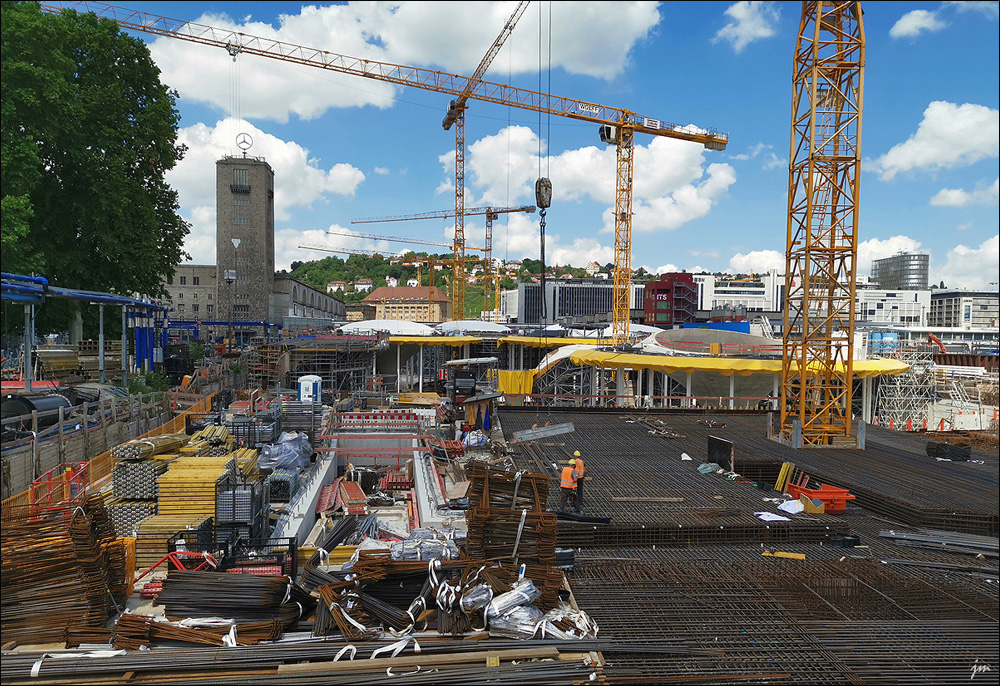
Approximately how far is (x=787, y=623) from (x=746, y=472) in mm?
7134

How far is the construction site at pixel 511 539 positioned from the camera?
5.39 metres

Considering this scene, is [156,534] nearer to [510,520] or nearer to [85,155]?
[510,520]

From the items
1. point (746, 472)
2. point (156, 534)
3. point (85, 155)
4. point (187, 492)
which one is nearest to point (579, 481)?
point (746, 472)

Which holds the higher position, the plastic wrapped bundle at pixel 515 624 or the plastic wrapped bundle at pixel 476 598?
the plastic wrapped bundle at pixel 476 598

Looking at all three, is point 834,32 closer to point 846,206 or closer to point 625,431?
point 846,206

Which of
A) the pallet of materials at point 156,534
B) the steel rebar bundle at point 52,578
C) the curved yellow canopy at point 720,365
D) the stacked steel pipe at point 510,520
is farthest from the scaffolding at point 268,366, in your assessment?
the stacked steel pipe at point 510,520

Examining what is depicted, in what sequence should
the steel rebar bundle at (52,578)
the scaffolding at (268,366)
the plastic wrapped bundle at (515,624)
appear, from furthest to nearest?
the scaffolding at (268,366), the steel rebar bundle at (52,578), the plastic wrapped bundle at (515,624)

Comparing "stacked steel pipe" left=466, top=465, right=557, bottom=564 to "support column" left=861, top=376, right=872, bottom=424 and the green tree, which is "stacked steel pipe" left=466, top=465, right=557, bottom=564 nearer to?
the green tree

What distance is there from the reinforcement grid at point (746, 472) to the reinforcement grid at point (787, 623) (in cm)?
190

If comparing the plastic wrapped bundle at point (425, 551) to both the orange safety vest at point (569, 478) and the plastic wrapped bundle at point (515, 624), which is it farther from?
the orange safety vest at point (569, 478)

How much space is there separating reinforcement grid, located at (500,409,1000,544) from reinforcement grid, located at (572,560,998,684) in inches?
74.9

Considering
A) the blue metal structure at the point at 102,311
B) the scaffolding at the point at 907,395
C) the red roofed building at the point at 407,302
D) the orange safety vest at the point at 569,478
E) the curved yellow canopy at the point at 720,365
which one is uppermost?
the red roofed building at the point at 407,302

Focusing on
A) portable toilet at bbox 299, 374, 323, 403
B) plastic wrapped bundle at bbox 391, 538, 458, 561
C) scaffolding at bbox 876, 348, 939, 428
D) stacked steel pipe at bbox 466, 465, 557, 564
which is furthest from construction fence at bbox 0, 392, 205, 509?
scaffolding at bbox 876, 348, 939, 428

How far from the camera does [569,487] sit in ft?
30.6
